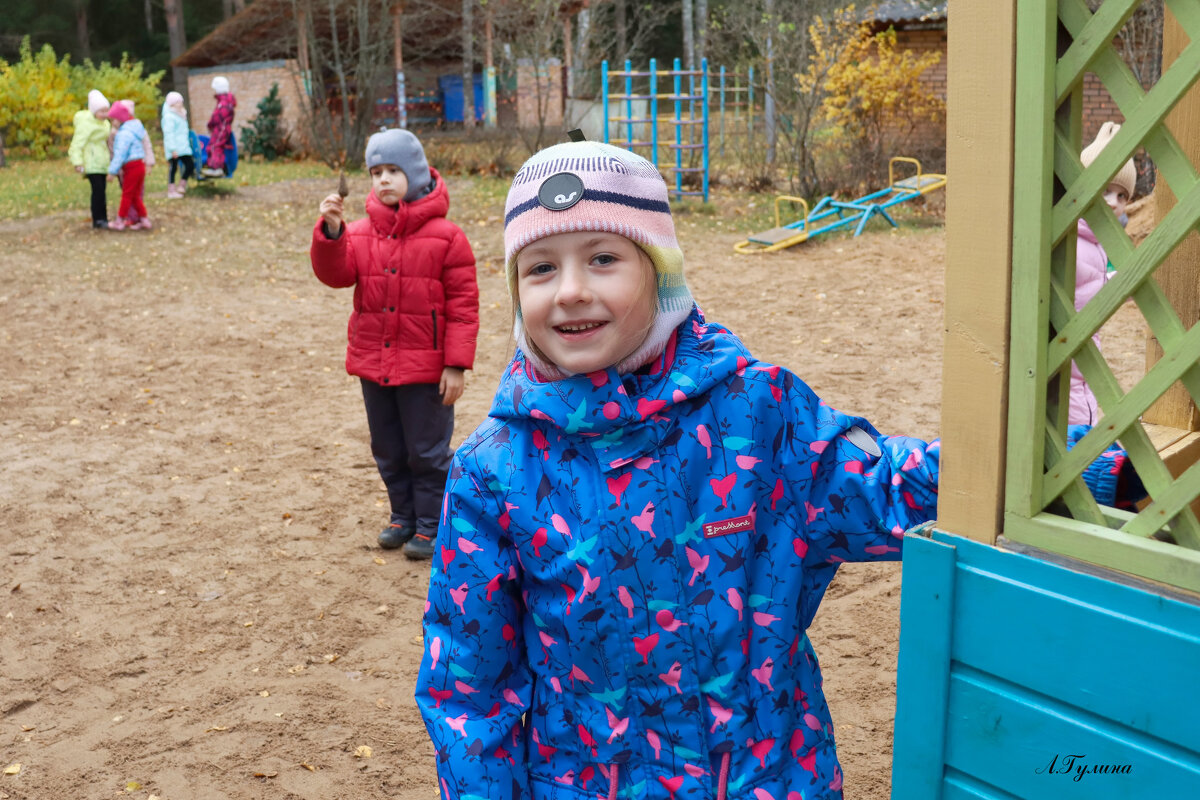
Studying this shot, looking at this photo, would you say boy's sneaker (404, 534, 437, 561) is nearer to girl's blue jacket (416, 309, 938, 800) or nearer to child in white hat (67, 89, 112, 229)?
girl's blue jacket (416, 309, 938, 800)

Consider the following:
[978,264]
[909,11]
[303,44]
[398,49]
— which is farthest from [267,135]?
[978,264]

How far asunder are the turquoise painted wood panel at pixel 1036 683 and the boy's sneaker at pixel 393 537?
359 centimetres

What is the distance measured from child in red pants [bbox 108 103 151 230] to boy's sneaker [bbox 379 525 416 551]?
9.41 metres

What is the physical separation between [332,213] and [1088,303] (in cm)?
329

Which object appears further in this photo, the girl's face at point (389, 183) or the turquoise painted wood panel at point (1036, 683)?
the girl's face at point (389, 183)

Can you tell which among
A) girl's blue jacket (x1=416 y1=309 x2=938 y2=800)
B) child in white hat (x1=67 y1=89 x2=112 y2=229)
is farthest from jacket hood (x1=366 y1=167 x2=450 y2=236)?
child in white hat (x1=67 y1=89 x2=112 y2=229)

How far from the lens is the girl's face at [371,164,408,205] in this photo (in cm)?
440

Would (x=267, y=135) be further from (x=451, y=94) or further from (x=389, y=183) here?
(x=389, y=183)

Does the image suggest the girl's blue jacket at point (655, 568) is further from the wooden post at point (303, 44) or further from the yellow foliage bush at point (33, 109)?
the yellow foliage bush at point (33, 109)

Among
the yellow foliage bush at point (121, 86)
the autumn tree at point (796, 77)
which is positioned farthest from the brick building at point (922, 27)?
the yellow foliage bush at point (121, 86)

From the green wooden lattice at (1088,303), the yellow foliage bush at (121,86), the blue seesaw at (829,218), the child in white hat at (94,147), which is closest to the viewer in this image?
the green wooden lattice at (1088,303)

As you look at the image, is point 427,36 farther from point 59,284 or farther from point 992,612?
point 992,612

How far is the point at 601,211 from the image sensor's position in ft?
5.43

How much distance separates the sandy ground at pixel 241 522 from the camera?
3.45 meters
